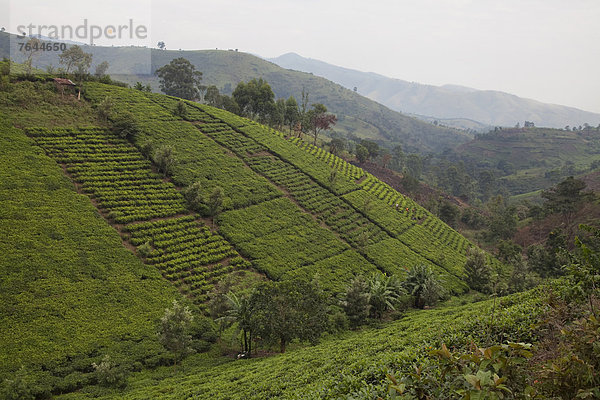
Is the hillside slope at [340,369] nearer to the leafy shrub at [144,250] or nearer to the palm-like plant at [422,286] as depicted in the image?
the leafy shrub at [144,250]

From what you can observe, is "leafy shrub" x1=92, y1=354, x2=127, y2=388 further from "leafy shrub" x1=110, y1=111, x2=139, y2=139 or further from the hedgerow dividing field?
"leafy shrub" x1=110, y1=111, x2=139, y2=139

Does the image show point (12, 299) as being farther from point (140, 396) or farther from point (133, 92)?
point (133, 92)

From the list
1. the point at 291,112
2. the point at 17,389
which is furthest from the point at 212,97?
the point at 17,389

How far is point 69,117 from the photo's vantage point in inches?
1791

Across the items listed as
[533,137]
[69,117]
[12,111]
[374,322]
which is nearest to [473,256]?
[374,322]

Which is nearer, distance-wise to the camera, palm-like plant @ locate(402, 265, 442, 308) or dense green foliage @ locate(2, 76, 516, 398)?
dense green foliage @ locate(2, 76, 516, 398)

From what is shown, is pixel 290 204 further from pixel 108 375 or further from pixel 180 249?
pixel 108 375

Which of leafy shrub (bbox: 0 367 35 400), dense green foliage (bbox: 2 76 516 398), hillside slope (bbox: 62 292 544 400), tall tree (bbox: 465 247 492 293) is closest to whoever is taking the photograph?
hillside slope (bbox: 62 292 544 400)

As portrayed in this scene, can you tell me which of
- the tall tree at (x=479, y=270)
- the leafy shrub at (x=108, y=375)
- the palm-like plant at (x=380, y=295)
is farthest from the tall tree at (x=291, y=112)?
the leafy shrub at (x=108, y=375)

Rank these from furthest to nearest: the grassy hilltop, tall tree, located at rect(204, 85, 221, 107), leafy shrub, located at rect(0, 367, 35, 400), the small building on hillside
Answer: tall tree, located at rect(204, 85, 221, 107) → the small building on hillside → leafy shrub, located at rect(0, 367, 35, 400) → the grassy hilltop

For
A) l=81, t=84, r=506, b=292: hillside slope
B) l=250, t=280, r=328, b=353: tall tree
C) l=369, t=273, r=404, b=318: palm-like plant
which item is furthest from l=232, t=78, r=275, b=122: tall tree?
l=250, t=280, r=328, b=353: tall tree

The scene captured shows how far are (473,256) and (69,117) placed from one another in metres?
58.8

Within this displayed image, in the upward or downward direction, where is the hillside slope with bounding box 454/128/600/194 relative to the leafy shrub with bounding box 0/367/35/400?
upward

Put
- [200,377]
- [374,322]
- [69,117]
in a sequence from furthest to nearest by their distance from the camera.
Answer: [69,117]
[374,322]
[200,377]
